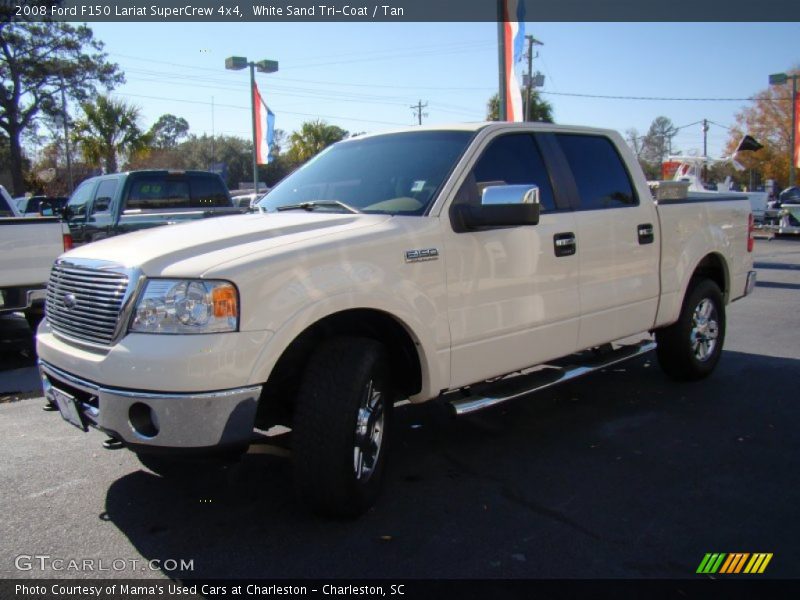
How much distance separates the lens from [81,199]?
487 inches

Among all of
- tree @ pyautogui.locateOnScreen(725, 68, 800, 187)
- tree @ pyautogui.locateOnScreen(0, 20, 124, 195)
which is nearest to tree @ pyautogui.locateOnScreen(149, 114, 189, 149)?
tree @ pyautogui.locateOnScreen(0, 20, 124, 195)

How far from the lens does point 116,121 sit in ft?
115

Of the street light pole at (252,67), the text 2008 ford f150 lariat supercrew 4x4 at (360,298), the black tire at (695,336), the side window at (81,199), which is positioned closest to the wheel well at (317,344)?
the text 2008 ford f150 lariat supercrew 4x4 at (360,298)

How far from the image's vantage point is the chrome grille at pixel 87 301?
126 inches

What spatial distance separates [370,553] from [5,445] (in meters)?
2.87

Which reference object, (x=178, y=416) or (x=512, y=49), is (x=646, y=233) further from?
(x=512, y=49)

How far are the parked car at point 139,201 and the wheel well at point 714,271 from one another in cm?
673

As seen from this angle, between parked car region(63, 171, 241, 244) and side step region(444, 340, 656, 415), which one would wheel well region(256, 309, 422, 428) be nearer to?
side step region(444, 340, 656, 415)

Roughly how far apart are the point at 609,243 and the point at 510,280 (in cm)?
112

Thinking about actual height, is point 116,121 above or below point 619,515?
above

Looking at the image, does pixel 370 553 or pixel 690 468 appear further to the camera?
pixel 690 468

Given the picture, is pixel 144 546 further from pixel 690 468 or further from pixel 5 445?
pixel 690 468

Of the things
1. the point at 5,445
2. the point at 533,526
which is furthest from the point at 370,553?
the point at 5,445

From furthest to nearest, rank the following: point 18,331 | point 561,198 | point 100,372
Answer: point 18,331 < point 561,198 < point 100,372
